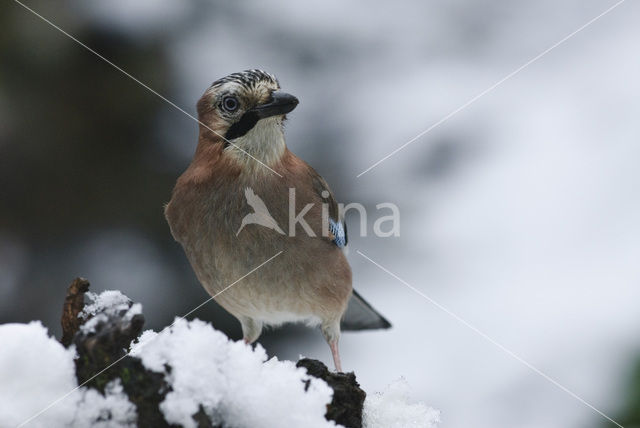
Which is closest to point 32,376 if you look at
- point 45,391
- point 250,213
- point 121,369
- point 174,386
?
point 45,391

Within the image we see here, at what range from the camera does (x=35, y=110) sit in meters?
3.71

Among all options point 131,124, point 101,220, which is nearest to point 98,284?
point 101,220

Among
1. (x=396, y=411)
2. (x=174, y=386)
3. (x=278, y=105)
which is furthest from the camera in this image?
(x=278, y=105)

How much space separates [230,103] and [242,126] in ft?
0.35

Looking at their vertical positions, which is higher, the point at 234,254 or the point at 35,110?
the point at 35,110

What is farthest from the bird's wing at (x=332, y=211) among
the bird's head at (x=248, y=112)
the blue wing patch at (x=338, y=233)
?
the bird's head at (x=248, y=112)

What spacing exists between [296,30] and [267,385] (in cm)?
335

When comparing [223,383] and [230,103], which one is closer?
[223,383]

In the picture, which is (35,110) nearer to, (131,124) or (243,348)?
(131,124)

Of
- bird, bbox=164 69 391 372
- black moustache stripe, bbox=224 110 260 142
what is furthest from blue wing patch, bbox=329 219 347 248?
black moustache stripe, bbox=224 110 260 142

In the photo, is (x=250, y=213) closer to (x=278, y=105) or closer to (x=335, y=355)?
(x=278, y=105)

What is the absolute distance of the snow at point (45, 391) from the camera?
134 centimetres

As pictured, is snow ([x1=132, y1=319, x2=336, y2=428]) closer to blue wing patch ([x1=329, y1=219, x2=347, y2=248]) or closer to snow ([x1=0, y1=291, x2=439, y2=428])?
snow ([x1=0, y1=291, x2=439, y2=428])

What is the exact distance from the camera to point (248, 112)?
97.0 inches
